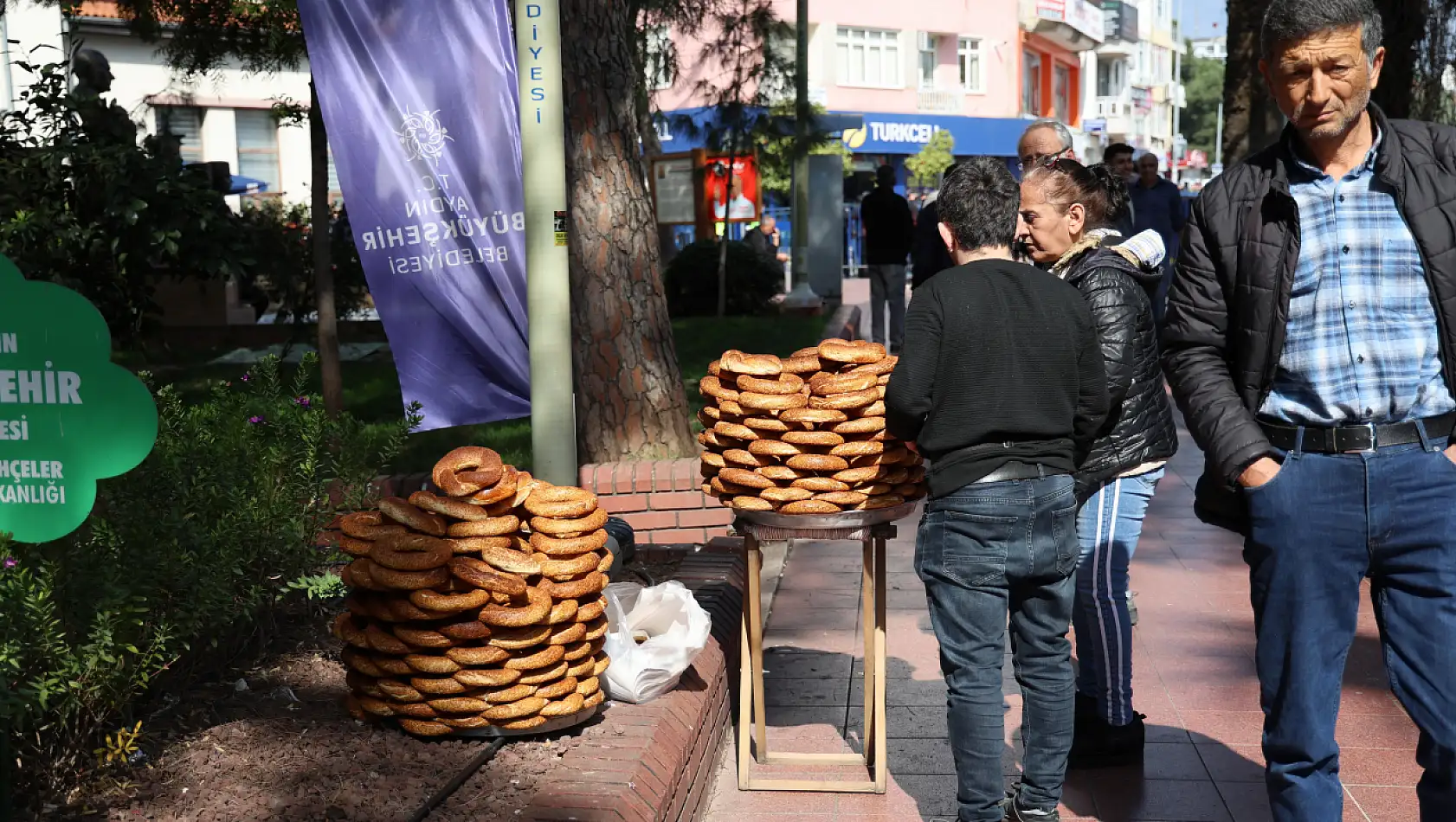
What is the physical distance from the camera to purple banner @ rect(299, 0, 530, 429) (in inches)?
232

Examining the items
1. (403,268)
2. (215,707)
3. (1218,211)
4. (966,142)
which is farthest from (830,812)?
(966,142)

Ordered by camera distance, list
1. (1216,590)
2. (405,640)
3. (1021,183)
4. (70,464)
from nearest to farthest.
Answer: (70,464), (405,640), (1021,183), (1216,590)

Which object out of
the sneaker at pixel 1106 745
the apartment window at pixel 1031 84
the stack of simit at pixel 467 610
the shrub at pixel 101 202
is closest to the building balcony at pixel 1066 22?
the apartment window at pixel 1031 84

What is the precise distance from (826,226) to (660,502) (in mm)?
16355

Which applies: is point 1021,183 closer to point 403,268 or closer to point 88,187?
point 403,268

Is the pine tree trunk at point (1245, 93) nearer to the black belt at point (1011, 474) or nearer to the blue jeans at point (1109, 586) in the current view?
the blue jeans at point (1109, 586)

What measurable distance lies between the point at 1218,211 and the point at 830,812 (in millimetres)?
2145

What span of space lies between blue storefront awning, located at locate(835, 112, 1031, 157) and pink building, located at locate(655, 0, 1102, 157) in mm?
29

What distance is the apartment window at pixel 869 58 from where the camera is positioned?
46.6 meters

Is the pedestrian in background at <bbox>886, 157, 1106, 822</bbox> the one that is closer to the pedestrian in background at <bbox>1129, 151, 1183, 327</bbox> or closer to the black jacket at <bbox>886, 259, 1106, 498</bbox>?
the black jacket at <bbox>886, 259, 1106, 498</bbox>

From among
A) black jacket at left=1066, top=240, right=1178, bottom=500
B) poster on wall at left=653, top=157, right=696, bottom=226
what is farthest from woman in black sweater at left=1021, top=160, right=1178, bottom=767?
poster on wall at left=653, top=157, right=696, bottom=226

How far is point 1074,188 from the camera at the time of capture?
4199 mm

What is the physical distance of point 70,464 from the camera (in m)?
2.88

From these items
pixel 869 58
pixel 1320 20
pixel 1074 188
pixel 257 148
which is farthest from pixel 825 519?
pixel 869 58
